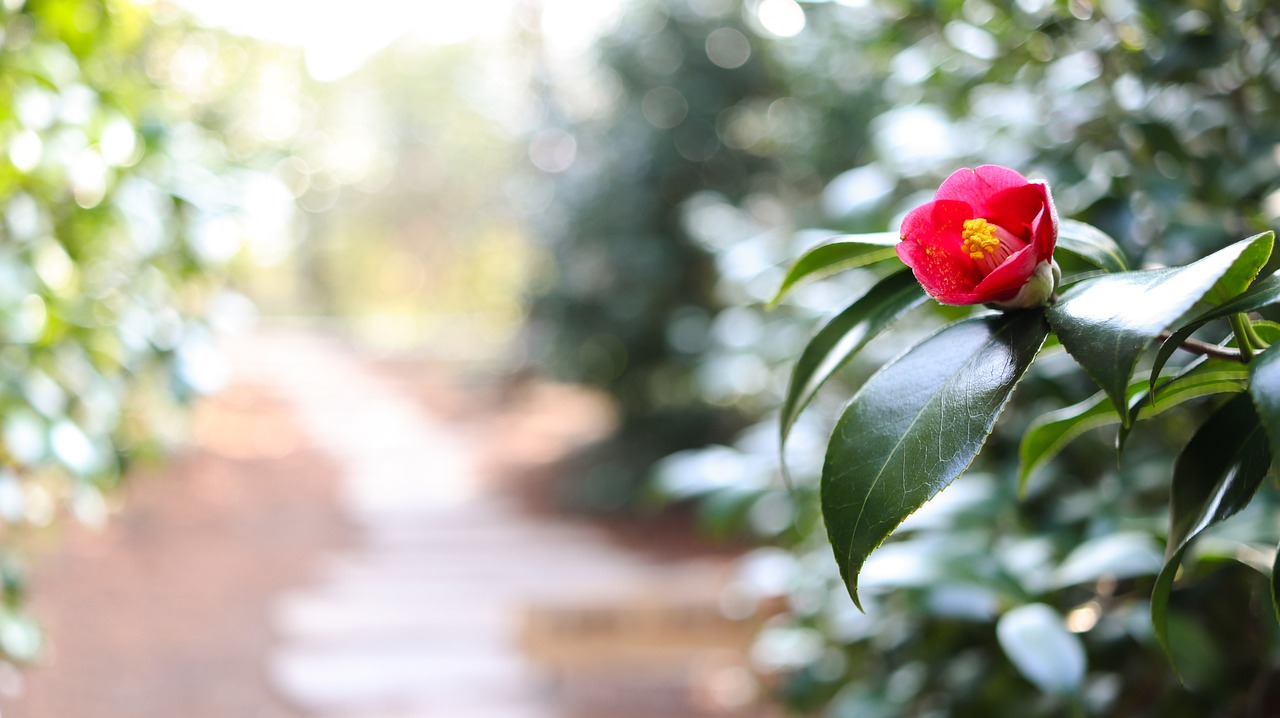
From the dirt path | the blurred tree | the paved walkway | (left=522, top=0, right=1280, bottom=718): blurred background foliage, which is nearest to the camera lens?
(left=522, top=0, right=1280, bottom=718): blurred background foliage

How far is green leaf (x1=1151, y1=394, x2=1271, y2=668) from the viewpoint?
48cm

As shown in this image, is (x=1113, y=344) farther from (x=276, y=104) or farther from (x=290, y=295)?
(x=290, y=295)

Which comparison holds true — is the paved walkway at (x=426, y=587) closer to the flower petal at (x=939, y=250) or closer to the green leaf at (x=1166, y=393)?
the green leaf at (x=1166, y=393)

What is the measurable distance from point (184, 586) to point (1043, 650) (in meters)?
3.87

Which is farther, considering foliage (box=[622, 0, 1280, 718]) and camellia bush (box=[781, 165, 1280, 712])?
foliage (box=[622, 0, 1280, 718])

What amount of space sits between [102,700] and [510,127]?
9750mm

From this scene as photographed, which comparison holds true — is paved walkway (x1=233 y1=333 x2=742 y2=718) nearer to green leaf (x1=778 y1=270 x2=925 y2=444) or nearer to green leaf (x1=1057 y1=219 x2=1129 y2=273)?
green leaf (x1=778 y1=270 x2=925 y2=444)

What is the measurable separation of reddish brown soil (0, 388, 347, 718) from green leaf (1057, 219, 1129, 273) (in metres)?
2.76

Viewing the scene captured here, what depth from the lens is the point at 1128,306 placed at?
43 cm

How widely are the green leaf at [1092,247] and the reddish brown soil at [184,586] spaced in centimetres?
276

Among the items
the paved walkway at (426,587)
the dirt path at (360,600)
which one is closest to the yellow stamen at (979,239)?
the dirt path at (360,600)

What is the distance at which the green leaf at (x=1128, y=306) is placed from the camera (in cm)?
40

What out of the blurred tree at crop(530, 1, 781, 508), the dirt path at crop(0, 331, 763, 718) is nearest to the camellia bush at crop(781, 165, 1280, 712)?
the dirt path at crop(0, 331, 763, 718)

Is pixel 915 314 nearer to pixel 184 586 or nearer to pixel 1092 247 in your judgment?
pixel 1092 247
